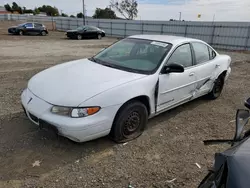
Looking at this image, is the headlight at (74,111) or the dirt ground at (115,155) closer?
the dirt ground at (115,155)

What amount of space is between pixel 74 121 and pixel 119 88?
2.32 feet

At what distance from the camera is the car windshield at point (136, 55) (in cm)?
338

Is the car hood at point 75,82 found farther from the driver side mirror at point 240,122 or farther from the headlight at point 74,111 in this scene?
the driver side mirror at point 240,122

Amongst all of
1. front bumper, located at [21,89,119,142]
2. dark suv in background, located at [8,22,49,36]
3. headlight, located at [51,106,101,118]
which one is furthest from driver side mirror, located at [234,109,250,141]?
dark suv in background, located at [8,22,49,36]

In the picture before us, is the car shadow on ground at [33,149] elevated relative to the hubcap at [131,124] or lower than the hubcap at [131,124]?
lower

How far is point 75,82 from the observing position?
289 cm

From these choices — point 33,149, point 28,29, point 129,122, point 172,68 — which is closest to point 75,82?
point 129,122

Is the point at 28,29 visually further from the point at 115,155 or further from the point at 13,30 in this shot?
the point at 115,155

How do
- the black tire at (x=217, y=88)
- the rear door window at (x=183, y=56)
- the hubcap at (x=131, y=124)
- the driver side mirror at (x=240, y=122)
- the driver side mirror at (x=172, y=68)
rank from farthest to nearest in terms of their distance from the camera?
the black tire at (x=217, y=88) → the rear door window at (x=183, y=56) → the driver side mirror at (x=172, y=68) → the hubcap at (x=131, y=124) → the driver side mirror at (x=240, y=122)

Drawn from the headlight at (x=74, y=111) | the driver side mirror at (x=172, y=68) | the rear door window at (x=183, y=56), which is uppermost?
the rear door window at (x=183, y=56)

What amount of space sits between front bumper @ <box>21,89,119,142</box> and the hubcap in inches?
12.8

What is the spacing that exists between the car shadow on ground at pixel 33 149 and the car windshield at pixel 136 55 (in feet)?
3.53

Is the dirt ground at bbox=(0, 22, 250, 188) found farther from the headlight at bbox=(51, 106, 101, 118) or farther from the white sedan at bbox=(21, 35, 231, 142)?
the headlight at bbox=(51, 106, 101, 118)

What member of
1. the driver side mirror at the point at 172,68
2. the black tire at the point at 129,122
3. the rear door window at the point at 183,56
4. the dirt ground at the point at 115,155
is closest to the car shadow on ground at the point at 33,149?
the dirt ground at the point at 115,155
